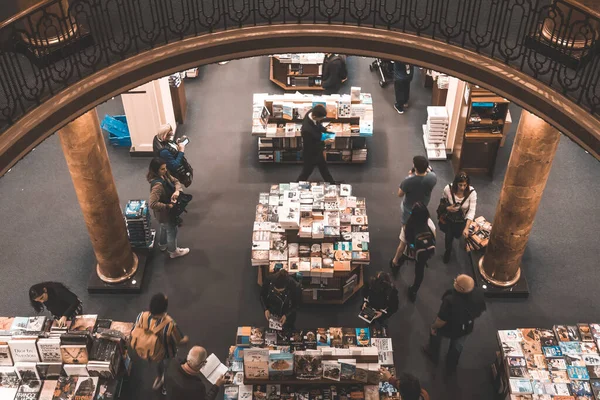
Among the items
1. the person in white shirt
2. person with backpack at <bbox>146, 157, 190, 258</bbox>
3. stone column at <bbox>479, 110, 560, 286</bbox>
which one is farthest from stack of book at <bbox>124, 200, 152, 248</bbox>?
stone column at <bbox>479, 110, 560, 286</bbox>

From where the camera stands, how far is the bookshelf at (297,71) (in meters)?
15.0

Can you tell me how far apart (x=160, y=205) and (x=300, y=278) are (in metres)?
2.31

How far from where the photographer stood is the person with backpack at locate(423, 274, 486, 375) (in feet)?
29.7

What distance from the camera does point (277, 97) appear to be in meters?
13.5

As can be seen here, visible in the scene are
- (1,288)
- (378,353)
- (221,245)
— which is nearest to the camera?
(378,353)

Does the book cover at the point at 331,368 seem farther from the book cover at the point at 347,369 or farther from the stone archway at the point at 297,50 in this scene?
the stone archway at the point at 297,50

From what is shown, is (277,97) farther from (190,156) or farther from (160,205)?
(160,205)

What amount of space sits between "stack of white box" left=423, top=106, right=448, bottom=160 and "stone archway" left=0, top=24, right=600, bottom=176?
13.4 feet

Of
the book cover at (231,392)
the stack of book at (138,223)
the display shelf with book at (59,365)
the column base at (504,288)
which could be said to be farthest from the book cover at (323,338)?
the stack of book at (138,223)

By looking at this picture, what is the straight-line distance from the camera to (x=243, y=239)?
40.0 feet

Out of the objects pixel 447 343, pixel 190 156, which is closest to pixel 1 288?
pixel 190 156

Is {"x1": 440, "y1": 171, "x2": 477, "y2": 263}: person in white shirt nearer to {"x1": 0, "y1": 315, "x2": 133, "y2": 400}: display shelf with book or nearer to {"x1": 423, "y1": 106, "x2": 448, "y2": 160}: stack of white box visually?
{"x1": 423, "y1": 106, "x2": 448, "y2": 160}: stack of white box

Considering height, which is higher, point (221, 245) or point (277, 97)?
point (277, 97)

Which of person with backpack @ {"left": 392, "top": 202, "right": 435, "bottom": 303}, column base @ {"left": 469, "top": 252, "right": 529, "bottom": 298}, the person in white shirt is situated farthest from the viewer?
column base @ {"left": 469, "top": 252, "right": 529, "bottom": 298}
